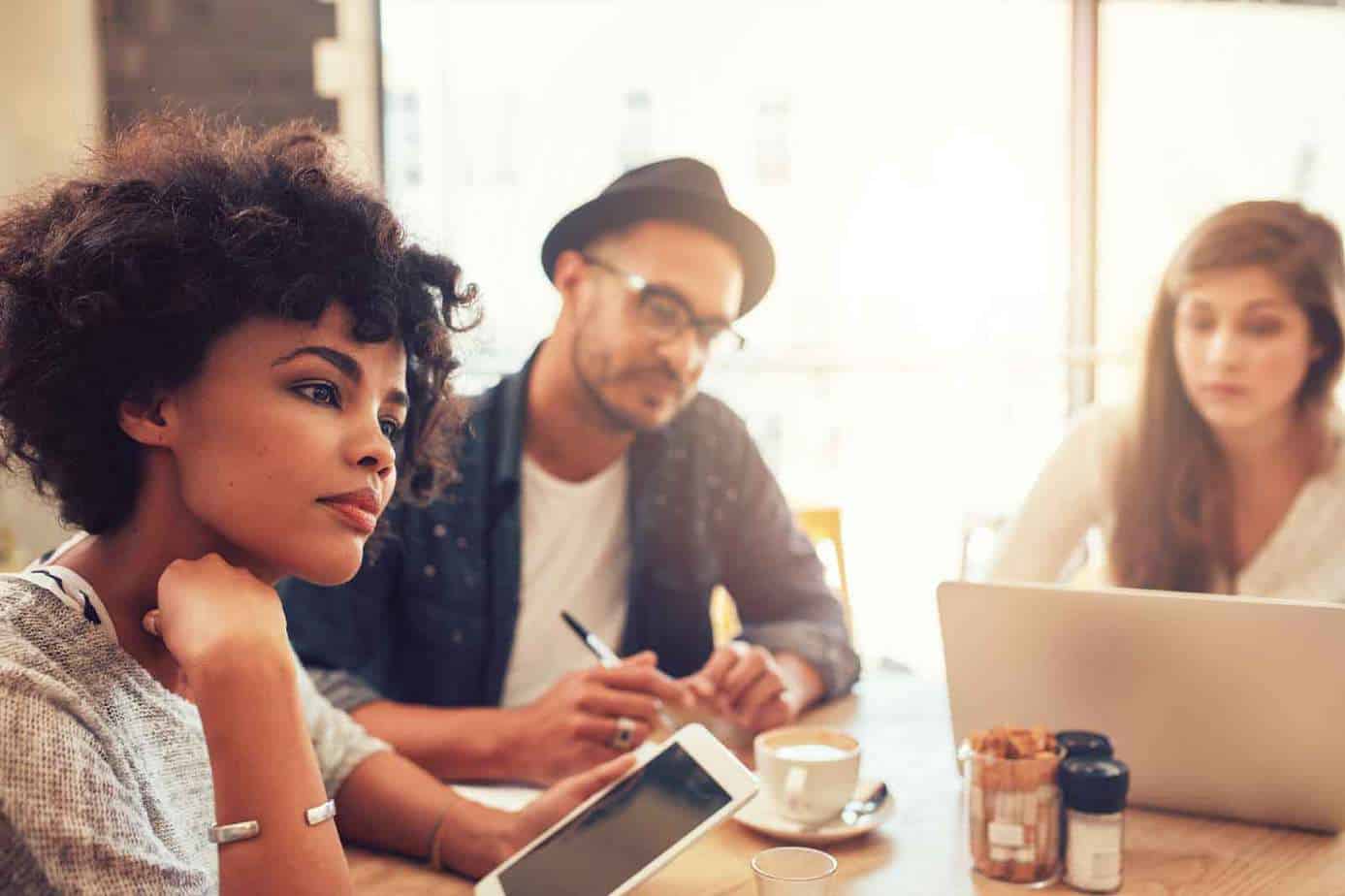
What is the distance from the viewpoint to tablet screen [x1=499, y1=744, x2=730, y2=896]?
0.89 m

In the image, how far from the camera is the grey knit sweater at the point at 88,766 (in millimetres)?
701

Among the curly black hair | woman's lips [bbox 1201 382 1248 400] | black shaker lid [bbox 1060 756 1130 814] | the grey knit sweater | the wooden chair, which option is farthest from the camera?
the wooden chair

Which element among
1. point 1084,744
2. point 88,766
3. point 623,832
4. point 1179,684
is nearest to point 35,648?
point 88,766

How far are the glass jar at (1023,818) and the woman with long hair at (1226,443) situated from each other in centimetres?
95

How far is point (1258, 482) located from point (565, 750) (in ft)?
4.31

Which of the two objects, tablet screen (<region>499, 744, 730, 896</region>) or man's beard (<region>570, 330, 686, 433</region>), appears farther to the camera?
man's beard (<region>570, 330, 686, 433</region>)

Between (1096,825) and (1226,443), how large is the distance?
3.85 feet

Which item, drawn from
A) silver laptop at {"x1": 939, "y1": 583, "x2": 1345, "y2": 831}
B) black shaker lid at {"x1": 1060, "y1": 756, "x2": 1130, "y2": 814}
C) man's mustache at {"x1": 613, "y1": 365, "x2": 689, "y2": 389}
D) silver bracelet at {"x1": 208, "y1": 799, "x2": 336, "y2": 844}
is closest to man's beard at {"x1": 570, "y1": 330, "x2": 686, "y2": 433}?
man's mustache at {"x1": 613, "y1": 365, "x2": 689, "y2": 389}

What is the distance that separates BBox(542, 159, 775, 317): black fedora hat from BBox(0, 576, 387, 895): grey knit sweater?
105cm

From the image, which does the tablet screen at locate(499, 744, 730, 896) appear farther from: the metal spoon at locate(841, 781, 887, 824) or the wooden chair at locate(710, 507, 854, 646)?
the wooden chair at locate(710, 507, 854, 646)

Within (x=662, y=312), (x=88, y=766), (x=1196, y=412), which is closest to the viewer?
(x=88, y=766)

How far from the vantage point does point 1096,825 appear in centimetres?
93

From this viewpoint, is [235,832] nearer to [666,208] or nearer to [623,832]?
[623,832]

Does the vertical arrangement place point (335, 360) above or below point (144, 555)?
above
